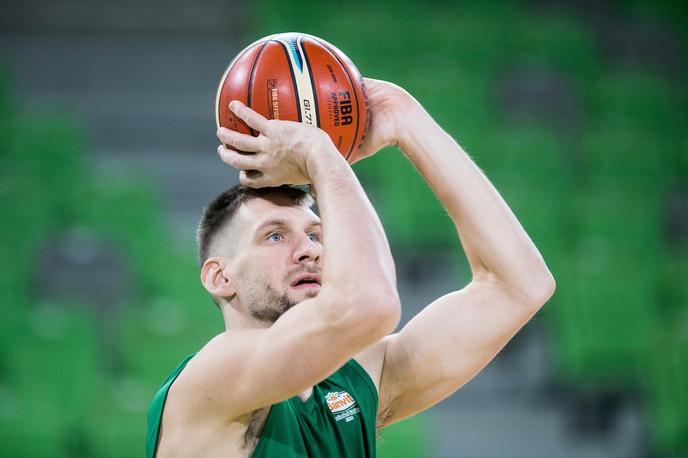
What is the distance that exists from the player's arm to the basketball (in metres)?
0.05

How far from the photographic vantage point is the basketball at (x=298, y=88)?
2.38 meters

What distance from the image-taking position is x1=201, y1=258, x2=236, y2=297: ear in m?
2.59

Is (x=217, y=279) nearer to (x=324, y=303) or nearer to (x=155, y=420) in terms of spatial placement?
(x=155, y=420)

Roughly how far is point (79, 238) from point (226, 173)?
1555 mm

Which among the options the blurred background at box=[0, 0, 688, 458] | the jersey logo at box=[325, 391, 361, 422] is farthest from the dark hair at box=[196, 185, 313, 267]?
the blurred background at box=[0, 0, 688, 458]

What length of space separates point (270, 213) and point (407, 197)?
4496 mm

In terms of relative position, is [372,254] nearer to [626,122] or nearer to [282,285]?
[282,285]

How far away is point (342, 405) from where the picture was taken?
2654mm

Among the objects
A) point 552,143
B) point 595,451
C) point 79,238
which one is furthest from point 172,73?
point 595,451

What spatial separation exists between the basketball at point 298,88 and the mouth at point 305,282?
0.35 m

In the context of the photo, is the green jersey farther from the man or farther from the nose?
the nose

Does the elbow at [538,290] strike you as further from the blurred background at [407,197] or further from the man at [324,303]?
the blurred background at [407,197]

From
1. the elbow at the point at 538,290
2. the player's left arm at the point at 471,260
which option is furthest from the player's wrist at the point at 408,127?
the elbow at the point at 538,290

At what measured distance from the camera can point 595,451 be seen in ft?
20.0
